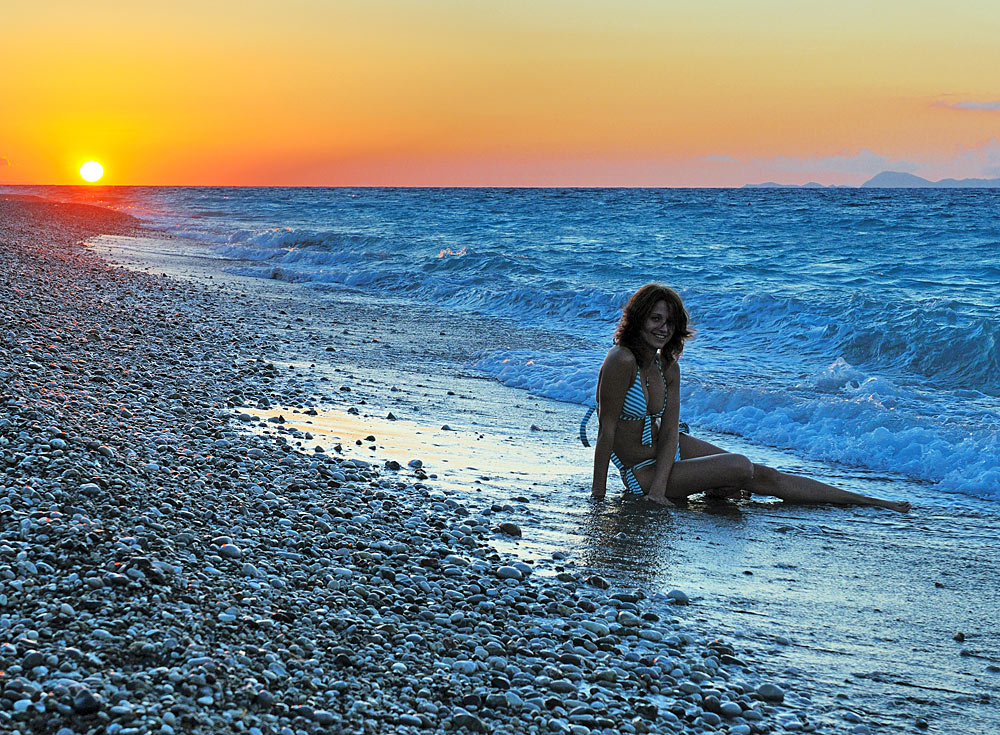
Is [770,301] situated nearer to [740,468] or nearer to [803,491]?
[803,491]

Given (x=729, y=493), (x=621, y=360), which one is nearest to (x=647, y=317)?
(x=621, y=360)

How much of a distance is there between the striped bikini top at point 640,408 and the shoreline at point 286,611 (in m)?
1.42

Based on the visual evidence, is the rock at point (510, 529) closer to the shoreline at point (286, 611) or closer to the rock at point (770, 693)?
the shoreline at point (286, 611)

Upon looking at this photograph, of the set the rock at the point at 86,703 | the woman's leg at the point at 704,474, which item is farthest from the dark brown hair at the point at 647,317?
the rock at the point at 86,703

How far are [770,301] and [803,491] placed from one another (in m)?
10.5

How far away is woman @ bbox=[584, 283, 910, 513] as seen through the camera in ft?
20.5

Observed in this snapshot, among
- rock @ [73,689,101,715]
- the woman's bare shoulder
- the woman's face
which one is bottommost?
rock @ [73,689,101,715]

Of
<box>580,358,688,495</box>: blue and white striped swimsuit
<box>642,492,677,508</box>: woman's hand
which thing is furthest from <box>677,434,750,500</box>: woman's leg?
<box>642,492,677,508</box>: woman's hand

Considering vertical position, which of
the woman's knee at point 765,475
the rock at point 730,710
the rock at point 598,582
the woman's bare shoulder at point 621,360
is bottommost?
the rock at point 730,710

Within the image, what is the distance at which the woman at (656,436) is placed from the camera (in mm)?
6254

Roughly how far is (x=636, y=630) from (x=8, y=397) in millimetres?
4778

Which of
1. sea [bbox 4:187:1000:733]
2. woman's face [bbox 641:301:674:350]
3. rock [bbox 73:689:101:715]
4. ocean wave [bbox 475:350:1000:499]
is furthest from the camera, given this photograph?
ocean wave [bbox 475:350:1000:499]

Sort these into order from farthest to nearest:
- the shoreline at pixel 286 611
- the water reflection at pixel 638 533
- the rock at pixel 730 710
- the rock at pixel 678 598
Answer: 1. the water reflection at pixel 638 533
2. the rock at pixel 678 598
3. the rock at pixel 730 710
4. the shoreline at pixel 286 611

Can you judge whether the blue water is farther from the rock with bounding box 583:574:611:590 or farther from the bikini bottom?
the rock with bounding box 583:574:611:590
